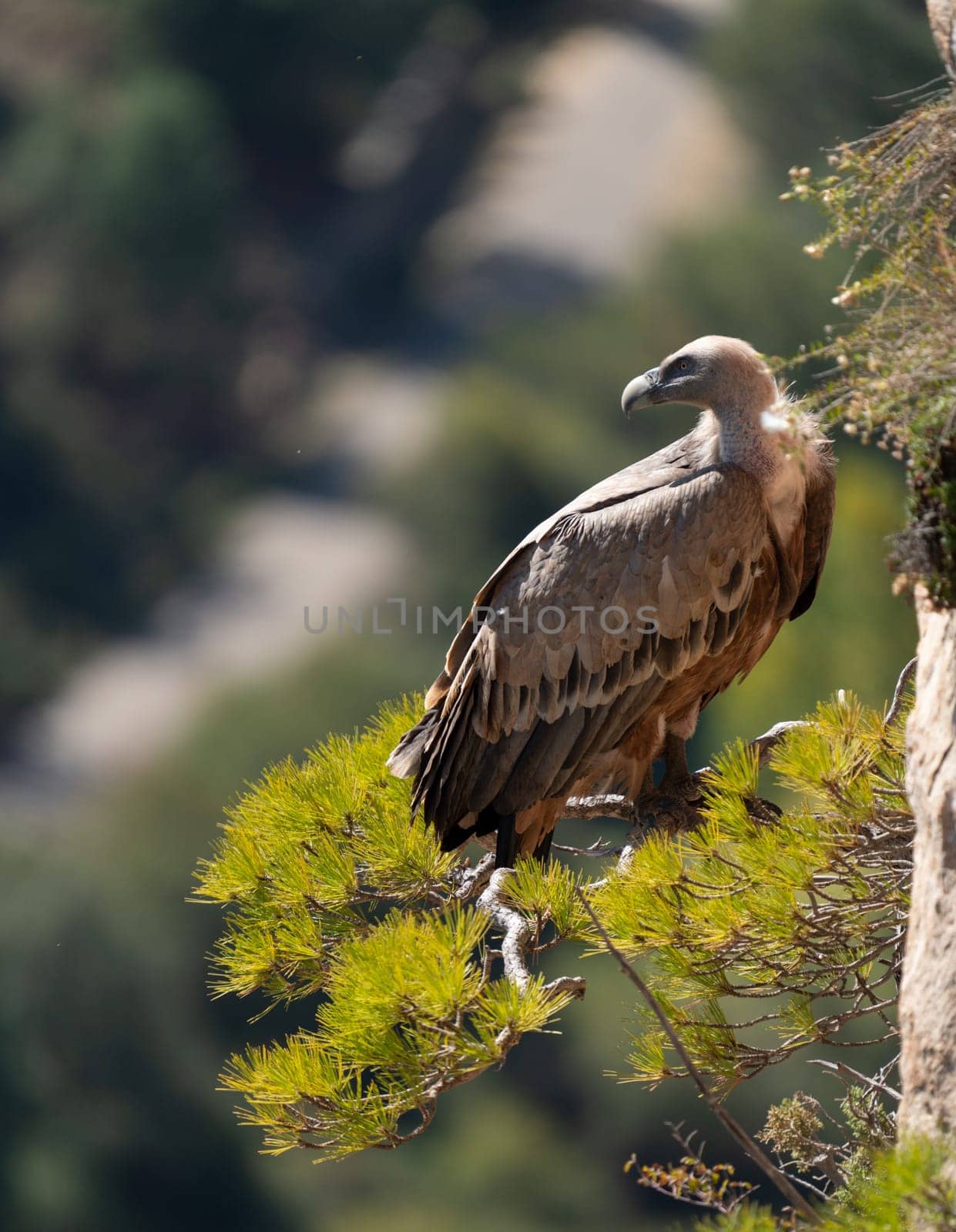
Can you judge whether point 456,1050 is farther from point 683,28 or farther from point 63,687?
point 683,28

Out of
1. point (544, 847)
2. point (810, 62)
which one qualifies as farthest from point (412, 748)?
point (810, 62)

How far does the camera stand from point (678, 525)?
3088 mm

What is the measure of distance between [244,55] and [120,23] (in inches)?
79.6

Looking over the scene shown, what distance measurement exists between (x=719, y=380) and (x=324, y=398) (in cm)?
1277

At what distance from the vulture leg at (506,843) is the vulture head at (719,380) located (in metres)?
0.99

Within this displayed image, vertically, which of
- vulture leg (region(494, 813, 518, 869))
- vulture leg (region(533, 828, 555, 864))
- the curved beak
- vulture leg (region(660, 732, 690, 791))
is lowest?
vulture leg (region(533, 828, 555, 864))

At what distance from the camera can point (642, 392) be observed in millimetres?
3244

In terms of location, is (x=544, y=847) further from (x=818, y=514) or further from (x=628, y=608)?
(x=818, y=514)

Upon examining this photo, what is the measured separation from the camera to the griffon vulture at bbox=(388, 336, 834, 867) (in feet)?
10.2

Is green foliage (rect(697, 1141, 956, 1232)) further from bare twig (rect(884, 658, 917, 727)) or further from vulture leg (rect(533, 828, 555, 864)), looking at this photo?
vulture leg (rect(533, 828, 555, 864))

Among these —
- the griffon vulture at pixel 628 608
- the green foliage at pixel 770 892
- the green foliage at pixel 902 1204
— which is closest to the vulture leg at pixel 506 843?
the griffon vulture at pixel 628 608

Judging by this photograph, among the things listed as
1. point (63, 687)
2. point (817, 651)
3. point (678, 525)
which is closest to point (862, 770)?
point (678, 525)

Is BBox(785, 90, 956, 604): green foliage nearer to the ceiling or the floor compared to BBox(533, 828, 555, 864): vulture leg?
nearer to the ceiling

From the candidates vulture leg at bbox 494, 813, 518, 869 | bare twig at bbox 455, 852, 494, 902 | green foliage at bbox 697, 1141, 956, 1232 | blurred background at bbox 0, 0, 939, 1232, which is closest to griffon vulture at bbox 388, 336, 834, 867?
vulture leg at bbox 494, 813, 518, 869
